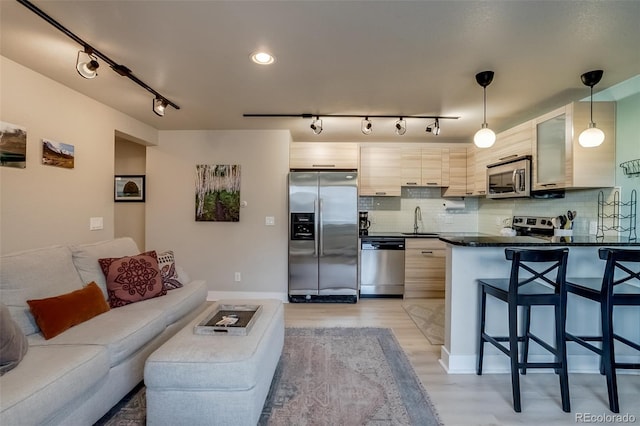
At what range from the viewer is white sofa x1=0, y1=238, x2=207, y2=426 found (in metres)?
1.31

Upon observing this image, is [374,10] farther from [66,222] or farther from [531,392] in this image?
[66,222]

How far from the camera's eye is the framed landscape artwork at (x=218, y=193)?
4133 millimetres

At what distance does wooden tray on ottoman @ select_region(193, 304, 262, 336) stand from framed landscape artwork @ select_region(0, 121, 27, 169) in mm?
1958

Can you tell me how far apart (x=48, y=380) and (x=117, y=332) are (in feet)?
1.66

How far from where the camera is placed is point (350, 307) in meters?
3.93

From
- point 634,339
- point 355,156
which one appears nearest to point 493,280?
point 634,339

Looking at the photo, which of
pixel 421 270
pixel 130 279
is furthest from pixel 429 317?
pixel 130 279

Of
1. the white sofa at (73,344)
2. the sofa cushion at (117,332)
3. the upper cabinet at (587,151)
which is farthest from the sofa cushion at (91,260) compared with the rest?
the upper cabinet at (587,151)

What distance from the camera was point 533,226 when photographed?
350 cm

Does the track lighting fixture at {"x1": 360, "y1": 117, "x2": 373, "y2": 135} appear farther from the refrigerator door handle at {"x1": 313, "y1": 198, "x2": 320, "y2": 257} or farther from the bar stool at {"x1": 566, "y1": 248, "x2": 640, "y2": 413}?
the bar stool at {"x1": 566, "y1": 248, "x2": 640, "y2": 413}

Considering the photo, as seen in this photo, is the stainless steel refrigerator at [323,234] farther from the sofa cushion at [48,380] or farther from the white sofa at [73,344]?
the sofa cushion at [48,380]

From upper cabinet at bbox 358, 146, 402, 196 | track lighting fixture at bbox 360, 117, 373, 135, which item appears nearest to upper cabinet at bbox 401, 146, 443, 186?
upper cabinet at bbox 358, 146, 402, 196

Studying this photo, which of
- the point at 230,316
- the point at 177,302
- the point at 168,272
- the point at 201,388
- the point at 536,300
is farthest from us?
the point at 168,272

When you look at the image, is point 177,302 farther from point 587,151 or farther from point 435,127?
point 587,151
